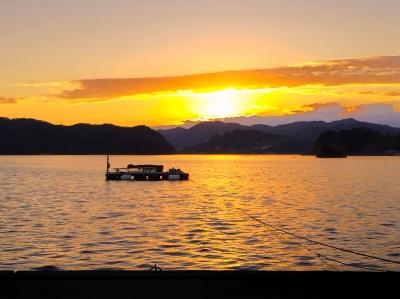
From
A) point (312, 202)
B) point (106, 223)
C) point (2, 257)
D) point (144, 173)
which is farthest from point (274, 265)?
point (144, 173)
